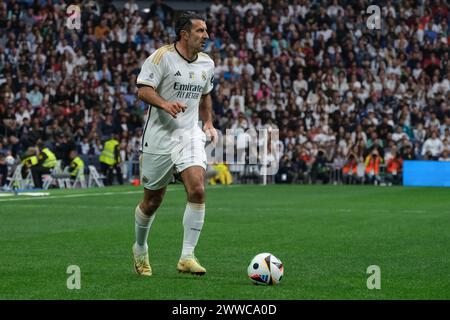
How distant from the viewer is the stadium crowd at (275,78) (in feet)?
115

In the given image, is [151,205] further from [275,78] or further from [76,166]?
[275,78]

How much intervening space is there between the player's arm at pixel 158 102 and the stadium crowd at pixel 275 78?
23.6m

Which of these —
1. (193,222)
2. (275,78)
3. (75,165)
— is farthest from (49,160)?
(193,222)

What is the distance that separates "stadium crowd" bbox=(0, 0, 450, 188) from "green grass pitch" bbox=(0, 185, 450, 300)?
10.8m

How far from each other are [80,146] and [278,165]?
700 centimetres

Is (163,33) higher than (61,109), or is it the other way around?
(163,33)

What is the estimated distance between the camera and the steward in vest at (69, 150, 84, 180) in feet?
106

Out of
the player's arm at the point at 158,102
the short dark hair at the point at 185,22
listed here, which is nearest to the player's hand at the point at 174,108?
the player's arm at the point at 158,102

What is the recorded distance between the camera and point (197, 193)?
31.8 feet

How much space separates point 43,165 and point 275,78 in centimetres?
1081

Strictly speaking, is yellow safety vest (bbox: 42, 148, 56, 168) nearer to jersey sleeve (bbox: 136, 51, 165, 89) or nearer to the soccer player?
the soccer player
